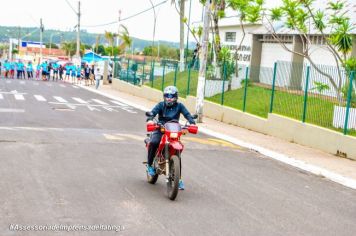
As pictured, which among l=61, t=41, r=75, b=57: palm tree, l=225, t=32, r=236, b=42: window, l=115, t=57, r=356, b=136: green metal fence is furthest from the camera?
l=61, t=41, r=75, b=57: palm tree

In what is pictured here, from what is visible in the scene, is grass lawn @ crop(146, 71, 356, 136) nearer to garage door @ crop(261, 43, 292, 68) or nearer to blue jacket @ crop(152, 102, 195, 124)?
garage door @ crop(261, 43, 292, 68)

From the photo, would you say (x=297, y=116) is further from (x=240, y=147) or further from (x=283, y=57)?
(x=283, y=57)

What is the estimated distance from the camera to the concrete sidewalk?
11.9 metres

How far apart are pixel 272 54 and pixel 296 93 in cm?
1393

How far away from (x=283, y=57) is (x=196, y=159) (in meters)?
19.0

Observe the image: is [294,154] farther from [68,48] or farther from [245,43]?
[68,48]

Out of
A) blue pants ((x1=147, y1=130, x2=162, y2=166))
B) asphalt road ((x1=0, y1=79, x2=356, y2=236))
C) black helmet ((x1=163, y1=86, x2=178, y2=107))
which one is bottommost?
asphalt road ((x1=0, y1=79, x2=356, y2=236))

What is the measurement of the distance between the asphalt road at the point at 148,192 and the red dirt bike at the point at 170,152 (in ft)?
0.93

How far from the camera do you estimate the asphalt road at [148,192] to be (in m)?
6.73

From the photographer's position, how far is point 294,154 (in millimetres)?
14555

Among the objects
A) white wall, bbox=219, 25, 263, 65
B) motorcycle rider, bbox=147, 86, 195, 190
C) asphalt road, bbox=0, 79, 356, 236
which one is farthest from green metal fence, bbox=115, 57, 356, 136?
white wall, bbox=219, 25, 263, 65

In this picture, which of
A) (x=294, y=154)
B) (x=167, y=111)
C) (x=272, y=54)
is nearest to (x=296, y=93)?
(x=294, y=154)

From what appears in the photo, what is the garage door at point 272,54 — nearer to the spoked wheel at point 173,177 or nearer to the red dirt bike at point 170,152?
the red dirt bike at point 170,152

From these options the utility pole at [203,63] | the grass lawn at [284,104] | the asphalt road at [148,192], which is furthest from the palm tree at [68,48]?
the asphalt road at [148,192]
